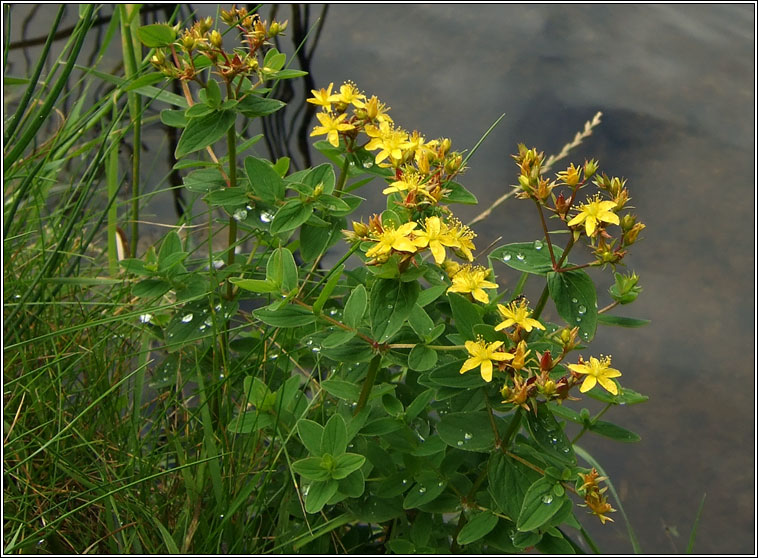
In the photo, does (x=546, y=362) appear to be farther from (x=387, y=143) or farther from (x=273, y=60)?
(x=273, y=60)

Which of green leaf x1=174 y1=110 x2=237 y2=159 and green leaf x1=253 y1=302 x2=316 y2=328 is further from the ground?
green leaf x1=174 y1=110 x2=237 y2=159

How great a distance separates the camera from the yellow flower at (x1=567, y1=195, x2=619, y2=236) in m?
1.20

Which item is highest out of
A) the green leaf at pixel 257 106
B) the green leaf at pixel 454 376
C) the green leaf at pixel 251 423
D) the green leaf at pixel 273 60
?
the green leaf at pixel 273 60

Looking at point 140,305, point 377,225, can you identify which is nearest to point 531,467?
point 377,225

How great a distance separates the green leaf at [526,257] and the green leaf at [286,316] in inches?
12.7

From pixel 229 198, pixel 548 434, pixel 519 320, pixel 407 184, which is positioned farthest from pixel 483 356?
pixel 229 198

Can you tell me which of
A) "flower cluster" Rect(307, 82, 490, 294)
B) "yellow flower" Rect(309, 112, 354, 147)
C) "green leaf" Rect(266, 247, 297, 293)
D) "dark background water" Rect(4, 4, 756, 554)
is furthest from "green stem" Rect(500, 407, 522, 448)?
"dark background water" Rect(4, 4, 756, 554)

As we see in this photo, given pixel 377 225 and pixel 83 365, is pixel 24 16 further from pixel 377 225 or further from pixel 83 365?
pixel 377 225

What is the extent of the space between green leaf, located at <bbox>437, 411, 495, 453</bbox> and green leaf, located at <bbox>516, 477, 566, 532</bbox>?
11cm

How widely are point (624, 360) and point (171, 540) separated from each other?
1.60m

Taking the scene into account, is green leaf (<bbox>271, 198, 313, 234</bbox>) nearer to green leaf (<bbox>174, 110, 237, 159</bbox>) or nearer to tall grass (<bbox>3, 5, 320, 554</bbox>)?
green leaf (<bbox>174, 110, 237, 159</bbox>)

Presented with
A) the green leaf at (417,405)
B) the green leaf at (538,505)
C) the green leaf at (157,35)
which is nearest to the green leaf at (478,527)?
the green leaf at (538,505)

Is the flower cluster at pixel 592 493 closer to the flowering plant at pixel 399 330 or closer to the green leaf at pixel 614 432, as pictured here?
the flowering plant at pixel 399 330

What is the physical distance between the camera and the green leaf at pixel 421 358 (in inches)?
49.7
